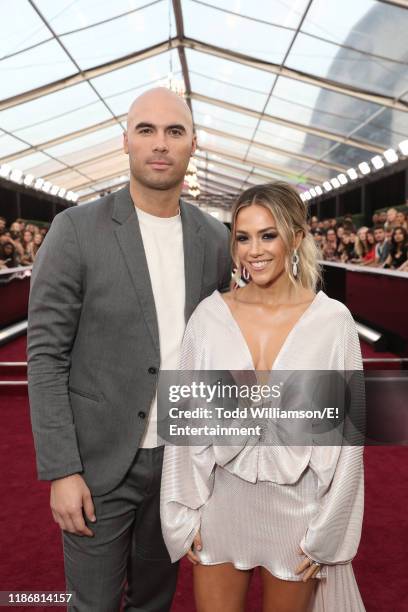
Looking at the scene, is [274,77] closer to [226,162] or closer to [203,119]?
[203,119]

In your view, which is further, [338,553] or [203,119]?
[203,119]

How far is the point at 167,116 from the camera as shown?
1575 millimetres

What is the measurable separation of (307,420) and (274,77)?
11359mm

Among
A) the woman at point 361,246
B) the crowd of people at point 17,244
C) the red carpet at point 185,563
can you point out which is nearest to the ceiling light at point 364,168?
the woman at point 361,246

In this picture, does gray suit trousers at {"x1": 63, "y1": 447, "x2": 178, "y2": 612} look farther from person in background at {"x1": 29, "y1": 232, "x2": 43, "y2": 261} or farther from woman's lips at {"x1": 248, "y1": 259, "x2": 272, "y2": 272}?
person in background at {"x1": 29, "y1": 232, "x2": 43, "y2": 261}

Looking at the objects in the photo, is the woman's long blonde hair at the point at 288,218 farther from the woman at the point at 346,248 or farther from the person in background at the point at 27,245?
the person in background at the point at 27,245

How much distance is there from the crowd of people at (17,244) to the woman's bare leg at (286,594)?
25.9 feet

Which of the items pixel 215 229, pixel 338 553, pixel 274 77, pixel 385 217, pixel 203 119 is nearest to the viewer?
pixel 338 553

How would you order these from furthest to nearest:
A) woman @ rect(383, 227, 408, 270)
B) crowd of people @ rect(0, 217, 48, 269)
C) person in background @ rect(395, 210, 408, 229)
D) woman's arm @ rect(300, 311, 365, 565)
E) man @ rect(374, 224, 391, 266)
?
crowd of people @ rect(0, 217, 48, 269) → man @ rect(374, 224, 391, 266) → person in background @ rect(395, 210, 408, 229) → woman @ rect(383, 227, 408, 270) → woman's arm @ rect(300, 311, 365, 565)

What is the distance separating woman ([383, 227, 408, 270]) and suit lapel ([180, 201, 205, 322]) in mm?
6460

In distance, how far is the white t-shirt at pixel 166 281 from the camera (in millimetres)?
1631

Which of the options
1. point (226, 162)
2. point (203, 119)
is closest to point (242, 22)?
point (203, 119)

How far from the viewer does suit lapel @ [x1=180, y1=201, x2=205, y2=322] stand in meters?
1.66

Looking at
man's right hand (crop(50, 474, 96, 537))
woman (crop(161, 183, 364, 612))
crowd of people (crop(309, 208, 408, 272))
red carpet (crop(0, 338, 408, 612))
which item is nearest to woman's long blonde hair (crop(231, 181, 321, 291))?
woman (crop(161, 183, 364, 612))
